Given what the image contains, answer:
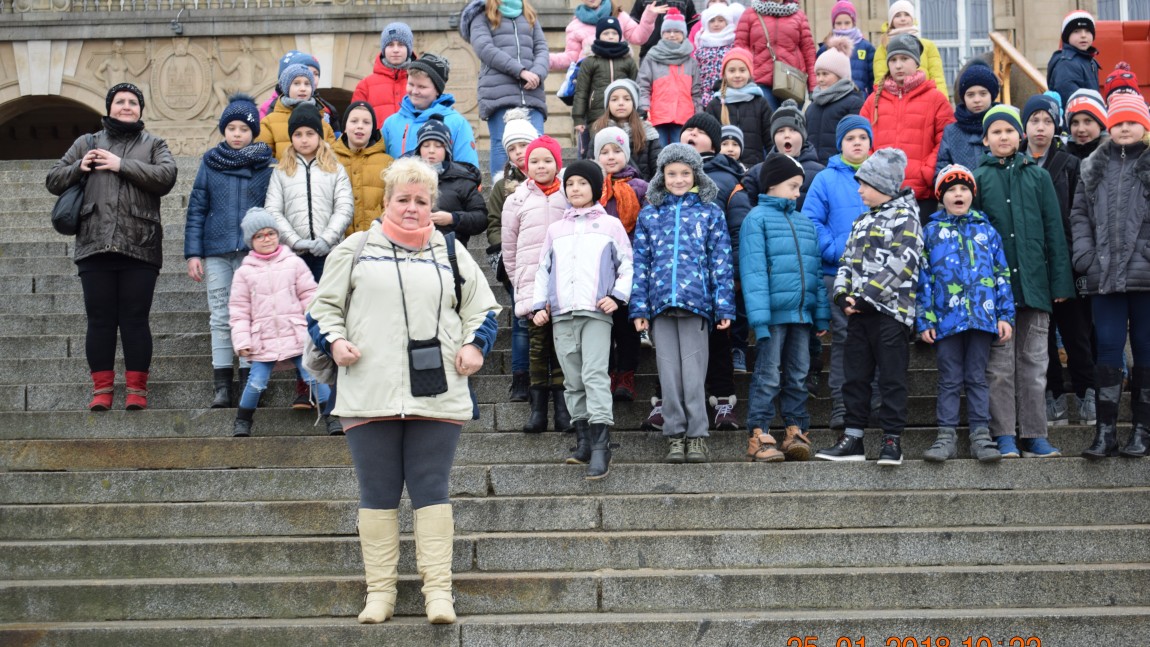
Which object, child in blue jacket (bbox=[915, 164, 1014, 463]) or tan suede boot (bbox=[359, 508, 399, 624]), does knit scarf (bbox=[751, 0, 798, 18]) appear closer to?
child in blue jacket (bbox=[915, 164, 1014, 463])

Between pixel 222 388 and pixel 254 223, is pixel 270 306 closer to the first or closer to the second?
pixel 254 223

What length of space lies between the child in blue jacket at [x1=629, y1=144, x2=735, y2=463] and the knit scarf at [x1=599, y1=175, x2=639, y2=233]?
1.23 feet

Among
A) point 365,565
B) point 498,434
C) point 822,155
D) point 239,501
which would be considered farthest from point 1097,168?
point 239,501

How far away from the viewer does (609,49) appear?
36.2 feet

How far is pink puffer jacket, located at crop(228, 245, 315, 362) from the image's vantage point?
8.22 meters

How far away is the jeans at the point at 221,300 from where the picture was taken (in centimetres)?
851

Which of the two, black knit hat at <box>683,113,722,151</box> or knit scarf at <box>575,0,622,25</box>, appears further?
knit scarf at <box>575,0,622,25</box>

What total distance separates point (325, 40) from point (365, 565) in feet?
43.2

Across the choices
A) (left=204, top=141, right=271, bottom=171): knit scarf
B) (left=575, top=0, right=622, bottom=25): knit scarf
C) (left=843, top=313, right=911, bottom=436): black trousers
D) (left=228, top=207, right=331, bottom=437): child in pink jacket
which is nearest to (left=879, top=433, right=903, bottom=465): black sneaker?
(left=843, top=313, right=911, bottom=436): black trousers

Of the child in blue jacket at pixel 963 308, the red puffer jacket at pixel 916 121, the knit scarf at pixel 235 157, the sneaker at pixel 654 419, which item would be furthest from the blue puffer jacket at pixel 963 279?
the knit scarf at pixel 235 157

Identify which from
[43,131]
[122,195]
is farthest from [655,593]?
[43,131]

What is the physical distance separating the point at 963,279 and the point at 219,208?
497 centimetres

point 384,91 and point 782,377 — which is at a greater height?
point 384,91

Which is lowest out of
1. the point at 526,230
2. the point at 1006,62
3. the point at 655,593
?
the point at 655,593
